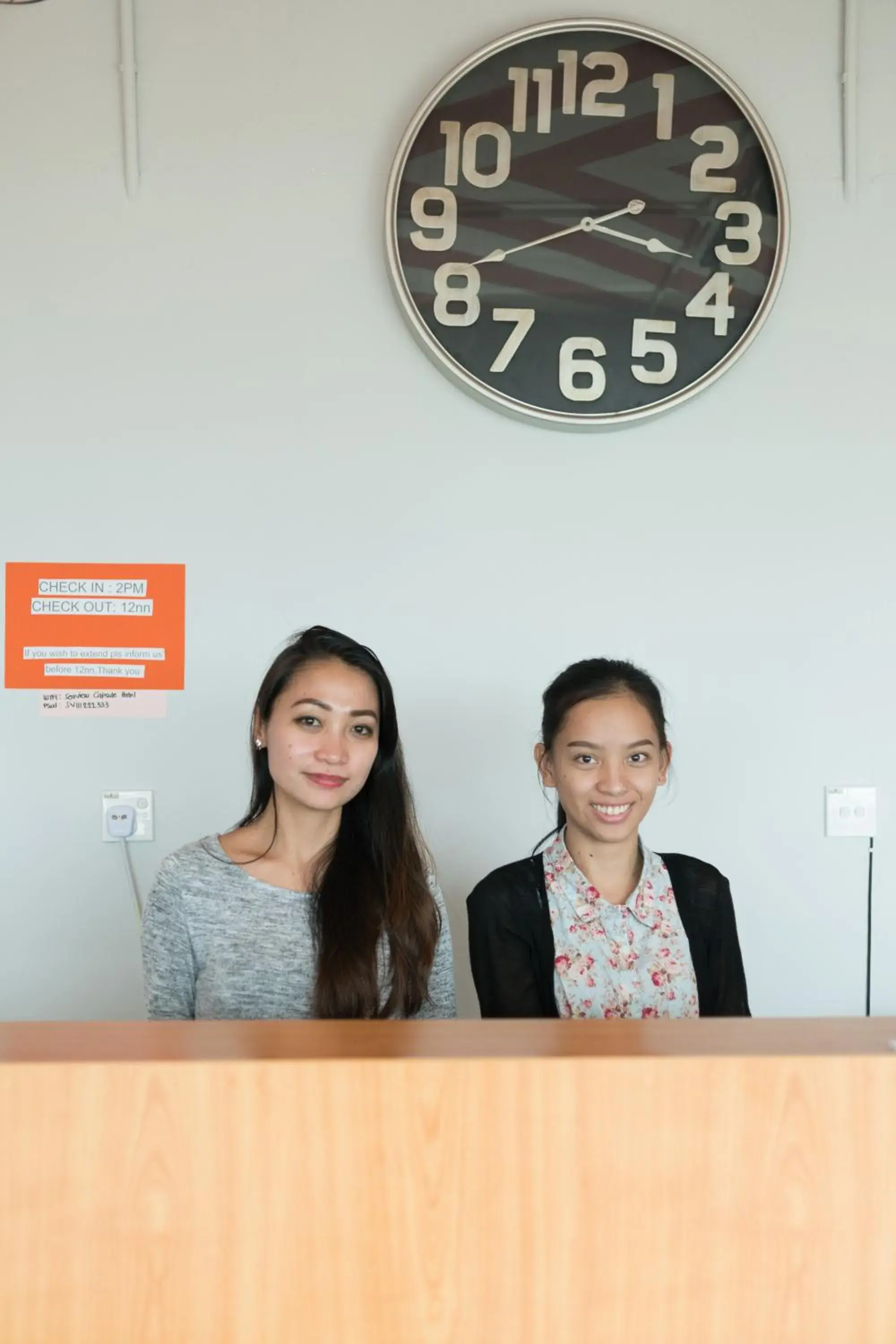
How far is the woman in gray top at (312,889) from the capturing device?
1251 mm

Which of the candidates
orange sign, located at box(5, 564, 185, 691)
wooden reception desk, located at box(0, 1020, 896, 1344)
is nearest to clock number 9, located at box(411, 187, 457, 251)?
orange sign, located at box(5, 564, 185, 691)

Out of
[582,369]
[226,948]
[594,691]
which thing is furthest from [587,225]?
[226,948]

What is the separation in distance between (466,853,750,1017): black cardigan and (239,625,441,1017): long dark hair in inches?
2.5

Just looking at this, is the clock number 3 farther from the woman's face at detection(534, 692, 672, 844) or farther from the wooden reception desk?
the wooden reception desk

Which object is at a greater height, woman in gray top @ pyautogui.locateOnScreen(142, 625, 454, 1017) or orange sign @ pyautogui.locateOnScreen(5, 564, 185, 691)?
orange sign @ pyautogui.locateOnScreen(5, 564, 185, 691)

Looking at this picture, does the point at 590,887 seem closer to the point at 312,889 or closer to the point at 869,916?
the point at 312,889

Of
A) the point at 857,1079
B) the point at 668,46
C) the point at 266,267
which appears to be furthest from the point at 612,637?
the point at 857,1079

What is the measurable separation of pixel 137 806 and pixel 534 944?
0.77 meters

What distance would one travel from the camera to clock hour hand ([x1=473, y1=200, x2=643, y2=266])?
1.82 m

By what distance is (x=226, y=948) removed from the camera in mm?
1263

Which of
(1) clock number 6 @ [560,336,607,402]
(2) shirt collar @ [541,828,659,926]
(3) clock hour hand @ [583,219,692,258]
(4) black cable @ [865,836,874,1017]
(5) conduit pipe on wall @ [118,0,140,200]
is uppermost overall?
(5) conduit pipe on wall @ [118,0,140,200]

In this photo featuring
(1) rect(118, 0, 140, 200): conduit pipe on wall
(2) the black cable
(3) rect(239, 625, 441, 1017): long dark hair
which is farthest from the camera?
(2) the black cable

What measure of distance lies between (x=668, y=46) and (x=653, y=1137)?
1.69 metres

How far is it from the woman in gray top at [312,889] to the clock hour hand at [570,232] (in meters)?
0.78
